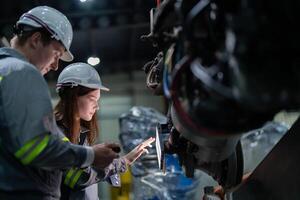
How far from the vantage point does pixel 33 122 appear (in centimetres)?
160

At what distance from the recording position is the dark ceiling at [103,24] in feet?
18.0

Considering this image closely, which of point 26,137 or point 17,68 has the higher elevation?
point 17,68

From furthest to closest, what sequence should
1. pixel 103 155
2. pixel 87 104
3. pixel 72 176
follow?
pixel 87 104
pixel 72 176
pixel 103 155

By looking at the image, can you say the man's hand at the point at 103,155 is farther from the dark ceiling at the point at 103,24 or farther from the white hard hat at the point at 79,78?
the dark ceiling at the point at 103,24

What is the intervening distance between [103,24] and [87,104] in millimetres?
3246

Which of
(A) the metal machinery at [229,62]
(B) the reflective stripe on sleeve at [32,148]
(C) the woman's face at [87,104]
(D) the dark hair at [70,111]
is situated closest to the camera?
(A) the metal machinery at [229,62]

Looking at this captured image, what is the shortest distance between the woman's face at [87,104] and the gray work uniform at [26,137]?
82cm

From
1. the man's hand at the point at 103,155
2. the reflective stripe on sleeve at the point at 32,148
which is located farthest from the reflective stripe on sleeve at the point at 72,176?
the reflective stripe on sleeve at the point at 32,148

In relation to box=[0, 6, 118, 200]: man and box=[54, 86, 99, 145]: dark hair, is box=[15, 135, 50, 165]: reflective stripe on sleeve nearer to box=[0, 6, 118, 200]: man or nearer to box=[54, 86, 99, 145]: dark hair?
box=[0, 6, 118, 200]: man

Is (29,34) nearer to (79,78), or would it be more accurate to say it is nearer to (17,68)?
(17,68)

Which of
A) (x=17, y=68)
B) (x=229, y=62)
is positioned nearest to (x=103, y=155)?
(x=17, y=68)

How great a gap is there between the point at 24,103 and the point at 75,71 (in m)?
1.13

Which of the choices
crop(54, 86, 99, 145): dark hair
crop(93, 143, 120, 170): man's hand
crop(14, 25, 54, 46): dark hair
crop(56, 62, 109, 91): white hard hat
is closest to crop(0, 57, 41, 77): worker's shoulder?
crop(14, 25, 54, 46): dark hair

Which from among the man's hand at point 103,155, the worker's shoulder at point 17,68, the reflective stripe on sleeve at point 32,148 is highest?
the worker's shoulder at point 17,68
